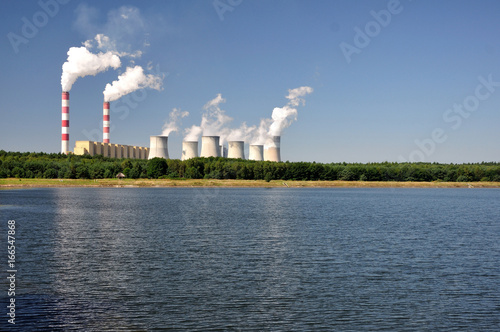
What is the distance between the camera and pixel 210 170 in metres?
122

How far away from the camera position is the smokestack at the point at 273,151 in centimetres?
12925

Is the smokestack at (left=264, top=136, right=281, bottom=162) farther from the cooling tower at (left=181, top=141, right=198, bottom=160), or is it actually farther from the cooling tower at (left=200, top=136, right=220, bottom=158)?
the cooling tower at (left=181, top=141, right=198, bottom=160)

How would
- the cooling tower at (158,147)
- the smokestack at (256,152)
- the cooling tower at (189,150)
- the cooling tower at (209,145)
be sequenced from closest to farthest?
the cooling tower at (209,145) < the cooling tower at (158,147) < the cooling tower at (189,150) < the smokestack at (256,152)

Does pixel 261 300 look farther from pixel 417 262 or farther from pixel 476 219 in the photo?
pixel 476 219

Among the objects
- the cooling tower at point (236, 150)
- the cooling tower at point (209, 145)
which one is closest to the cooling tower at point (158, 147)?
the cooling tower at point (209, 145)

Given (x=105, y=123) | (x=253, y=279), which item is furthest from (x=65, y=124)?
(x=253, y=279)

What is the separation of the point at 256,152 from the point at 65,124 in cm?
4575

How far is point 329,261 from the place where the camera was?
78.6 ft

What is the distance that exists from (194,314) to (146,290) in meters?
3.28

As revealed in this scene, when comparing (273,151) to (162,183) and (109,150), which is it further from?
(109,150)

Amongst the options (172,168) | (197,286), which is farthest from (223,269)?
(172,168)

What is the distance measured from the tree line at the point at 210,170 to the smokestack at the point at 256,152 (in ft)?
9.99

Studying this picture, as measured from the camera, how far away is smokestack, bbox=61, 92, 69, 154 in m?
122

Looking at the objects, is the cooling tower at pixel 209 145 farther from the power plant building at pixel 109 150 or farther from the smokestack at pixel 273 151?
the power plant building at pixel 109 150
